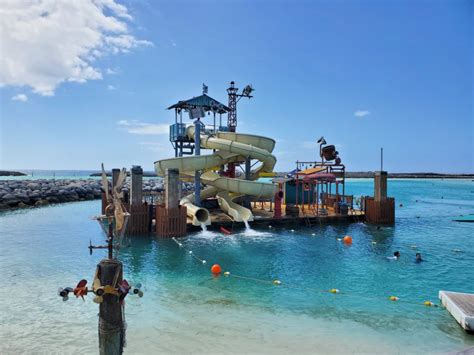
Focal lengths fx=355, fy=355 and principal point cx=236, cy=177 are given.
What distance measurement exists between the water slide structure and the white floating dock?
14.1 m

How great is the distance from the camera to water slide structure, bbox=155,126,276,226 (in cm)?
2345

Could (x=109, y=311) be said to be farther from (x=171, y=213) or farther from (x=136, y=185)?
(x=136, y=185)

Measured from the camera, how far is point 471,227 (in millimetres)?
28078

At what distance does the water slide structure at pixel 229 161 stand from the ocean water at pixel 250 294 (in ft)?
8.20

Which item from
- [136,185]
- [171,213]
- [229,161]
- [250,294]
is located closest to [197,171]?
[229,161]

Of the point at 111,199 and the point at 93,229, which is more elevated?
the point at 111,199

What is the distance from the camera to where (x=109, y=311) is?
18.5 feet

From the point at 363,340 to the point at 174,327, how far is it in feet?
16.4

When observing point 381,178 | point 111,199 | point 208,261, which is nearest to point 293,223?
point 381,178

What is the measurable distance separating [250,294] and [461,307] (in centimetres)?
632

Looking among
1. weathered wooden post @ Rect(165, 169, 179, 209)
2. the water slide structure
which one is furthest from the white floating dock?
the water slide structure

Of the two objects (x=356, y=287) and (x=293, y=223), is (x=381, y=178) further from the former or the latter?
(x=356, y=287)

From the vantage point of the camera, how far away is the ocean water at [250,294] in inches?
356

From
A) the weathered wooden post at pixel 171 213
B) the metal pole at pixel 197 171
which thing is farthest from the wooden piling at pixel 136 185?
the metal pole at pixel 197 171
